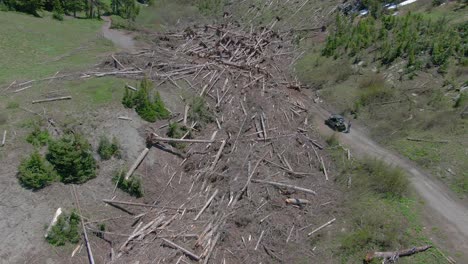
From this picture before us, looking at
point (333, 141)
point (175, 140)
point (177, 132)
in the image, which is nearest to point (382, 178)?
point (333, 141)

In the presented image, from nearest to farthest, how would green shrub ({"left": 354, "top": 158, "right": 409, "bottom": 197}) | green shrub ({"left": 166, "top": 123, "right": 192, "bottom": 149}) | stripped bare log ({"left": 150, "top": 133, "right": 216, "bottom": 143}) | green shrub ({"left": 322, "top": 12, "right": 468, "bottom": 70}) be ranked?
green shrub ({"left": 354, "top": 158, "right": 409, "bottom": 197}), stripped bare log ({"left": 150, "top": 133, "right": 216, "bottom": 143}), green shrub ({"left": 166, "top": 123, "right": 192, "bottom": 149}), green shrub ({"left": 322, "top": 12, "right": 468, "bottom": 70})

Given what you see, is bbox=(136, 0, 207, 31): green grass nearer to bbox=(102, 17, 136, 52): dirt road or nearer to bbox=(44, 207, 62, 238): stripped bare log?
bbox=(102, 17, 136, 52): dirt road

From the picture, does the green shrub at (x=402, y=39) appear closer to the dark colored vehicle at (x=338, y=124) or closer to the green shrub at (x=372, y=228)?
the dark colored vehicle at (x=338, y=124)

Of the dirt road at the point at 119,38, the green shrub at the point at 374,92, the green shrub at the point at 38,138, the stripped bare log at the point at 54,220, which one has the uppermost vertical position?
the green shrub at the point at 374,92

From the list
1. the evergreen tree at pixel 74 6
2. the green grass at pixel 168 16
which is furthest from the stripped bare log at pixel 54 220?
the evergreen tree at pixel 74 6

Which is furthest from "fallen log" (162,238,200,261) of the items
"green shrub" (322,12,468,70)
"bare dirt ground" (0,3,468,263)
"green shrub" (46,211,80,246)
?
"green shrub" (322,12,468,70)

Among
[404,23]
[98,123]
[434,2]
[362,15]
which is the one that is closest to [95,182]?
[98,123]

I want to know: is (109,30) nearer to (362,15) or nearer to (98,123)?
(98,123)
